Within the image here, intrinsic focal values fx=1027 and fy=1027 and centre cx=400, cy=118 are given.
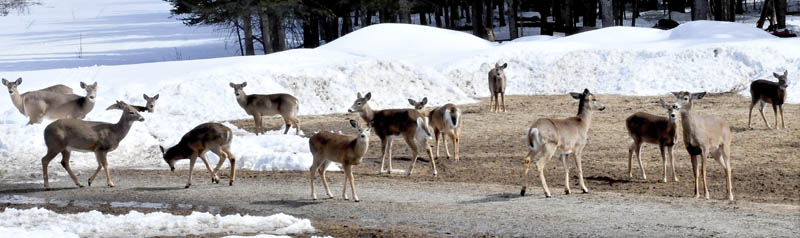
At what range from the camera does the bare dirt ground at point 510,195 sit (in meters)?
12.1

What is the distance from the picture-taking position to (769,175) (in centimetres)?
1662

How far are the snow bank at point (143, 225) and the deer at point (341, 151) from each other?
5.31ft

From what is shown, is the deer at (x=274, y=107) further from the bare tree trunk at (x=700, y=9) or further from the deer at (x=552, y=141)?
the bare tree trunk at (x=700, y=9)

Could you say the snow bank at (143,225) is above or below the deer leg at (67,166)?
below

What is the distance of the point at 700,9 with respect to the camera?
47969 mm

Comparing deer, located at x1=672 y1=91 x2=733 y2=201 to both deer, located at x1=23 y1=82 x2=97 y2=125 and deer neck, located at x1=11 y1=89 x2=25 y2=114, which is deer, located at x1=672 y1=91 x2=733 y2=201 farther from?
deer neck, located at x1=11 y1=89 x2=25 y2=114

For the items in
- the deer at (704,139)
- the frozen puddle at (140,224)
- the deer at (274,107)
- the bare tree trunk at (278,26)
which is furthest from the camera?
the bare tree trunk at (278,26)

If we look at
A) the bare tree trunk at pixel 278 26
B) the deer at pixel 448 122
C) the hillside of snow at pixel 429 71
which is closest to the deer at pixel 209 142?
the deer at pixel 448 122

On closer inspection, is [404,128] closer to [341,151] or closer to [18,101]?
[341,151]

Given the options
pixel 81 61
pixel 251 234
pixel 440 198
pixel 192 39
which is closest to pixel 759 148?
pixel 440 198

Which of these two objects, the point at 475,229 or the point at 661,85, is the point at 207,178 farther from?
the point at 661,85

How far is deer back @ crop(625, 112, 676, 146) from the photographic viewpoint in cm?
1611

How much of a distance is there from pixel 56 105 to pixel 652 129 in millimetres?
13035

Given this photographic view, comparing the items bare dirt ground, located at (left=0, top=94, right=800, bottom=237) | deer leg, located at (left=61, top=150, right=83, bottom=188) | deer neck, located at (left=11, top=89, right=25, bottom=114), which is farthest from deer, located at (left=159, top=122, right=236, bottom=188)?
deer neck, located at (left=11, top=89, right=25, bottom=114)
